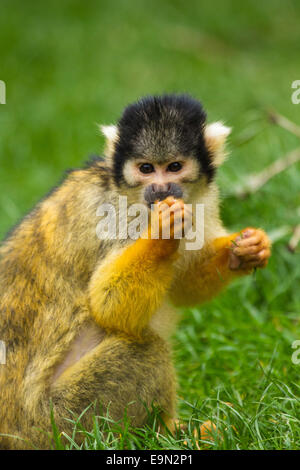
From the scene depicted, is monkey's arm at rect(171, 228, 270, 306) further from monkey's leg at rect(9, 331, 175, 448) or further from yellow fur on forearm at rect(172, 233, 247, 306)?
monkey's leg at rect(9, 331, 175, 448)

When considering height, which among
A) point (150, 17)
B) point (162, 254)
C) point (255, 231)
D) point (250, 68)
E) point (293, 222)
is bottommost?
point (162, 254)

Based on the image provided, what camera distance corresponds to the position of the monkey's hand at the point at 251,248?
12.7ft

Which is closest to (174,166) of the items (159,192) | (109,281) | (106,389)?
(159,192)

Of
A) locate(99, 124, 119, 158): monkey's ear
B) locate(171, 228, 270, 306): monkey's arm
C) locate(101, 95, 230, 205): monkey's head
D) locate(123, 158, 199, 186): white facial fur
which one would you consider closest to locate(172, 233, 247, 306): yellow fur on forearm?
locate(171, 228, 270, 306): monkey's arm

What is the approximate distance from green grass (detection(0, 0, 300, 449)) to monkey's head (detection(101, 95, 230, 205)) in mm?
1363

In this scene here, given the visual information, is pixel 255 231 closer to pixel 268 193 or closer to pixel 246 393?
pixel 246 393

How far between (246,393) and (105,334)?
111 centimetres

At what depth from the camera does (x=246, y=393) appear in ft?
13.5

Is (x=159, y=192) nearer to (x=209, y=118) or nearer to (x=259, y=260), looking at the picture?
(x=259, y=260)

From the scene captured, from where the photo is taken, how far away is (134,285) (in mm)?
3527

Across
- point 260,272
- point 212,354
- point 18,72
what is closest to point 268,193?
point 260,272

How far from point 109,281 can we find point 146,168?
73 cm

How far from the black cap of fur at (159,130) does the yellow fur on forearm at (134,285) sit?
529 millimetres

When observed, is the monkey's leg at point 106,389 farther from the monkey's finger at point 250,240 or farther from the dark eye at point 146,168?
the dark eye at point 146,168
